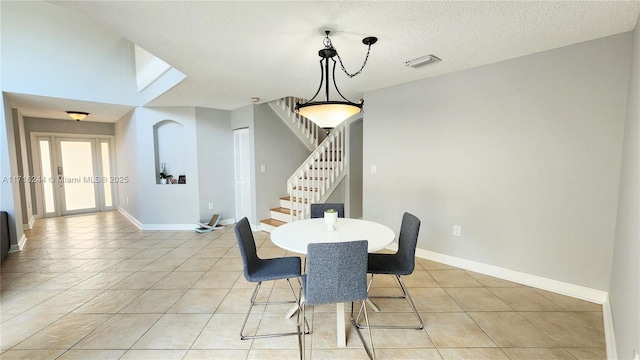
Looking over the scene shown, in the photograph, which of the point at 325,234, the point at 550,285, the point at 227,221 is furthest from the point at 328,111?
the point at 227,221

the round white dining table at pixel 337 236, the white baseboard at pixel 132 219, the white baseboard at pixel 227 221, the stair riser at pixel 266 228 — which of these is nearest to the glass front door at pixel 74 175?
the white baseboard at pixel 132 219

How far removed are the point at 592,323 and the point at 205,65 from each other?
421 cm

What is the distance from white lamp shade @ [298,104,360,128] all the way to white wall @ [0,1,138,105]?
4.46 meters

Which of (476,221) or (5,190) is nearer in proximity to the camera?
(476,221)

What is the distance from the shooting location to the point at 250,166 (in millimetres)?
5055

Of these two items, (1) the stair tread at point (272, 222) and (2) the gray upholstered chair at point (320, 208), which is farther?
(1) the stair tread at point (272, 222)

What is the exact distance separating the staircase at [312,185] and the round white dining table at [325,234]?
6.84ft

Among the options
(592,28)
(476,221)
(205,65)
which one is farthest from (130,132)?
(592,28)

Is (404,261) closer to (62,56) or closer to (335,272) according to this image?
(335,272)

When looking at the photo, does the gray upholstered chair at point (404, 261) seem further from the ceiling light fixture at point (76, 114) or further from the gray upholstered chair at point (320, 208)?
the ceiling light fixture at point (76, 114)

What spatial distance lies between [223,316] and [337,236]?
1.24 m

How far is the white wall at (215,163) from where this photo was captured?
16.8 ft

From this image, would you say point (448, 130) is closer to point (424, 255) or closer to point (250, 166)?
point (424, 255)

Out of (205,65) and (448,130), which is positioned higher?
(205,65)
